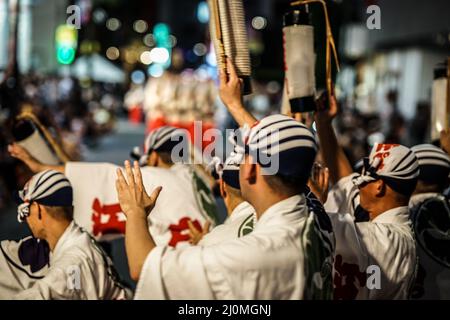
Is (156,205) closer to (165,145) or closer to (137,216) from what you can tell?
(165,145)

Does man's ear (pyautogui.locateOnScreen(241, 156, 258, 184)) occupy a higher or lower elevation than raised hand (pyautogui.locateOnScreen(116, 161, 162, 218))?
higher

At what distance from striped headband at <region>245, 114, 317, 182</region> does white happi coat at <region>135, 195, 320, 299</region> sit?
0.16 metres

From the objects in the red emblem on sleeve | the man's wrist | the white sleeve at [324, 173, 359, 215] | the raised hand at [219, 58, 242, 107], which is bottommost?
the red emblem on sleeve

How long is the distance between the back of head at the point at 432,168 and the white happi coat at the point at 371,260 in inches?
41.2

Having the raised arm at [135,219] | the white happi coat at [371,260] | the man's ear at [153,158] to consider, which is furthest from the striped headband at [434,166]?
the raised arm at [135,219]

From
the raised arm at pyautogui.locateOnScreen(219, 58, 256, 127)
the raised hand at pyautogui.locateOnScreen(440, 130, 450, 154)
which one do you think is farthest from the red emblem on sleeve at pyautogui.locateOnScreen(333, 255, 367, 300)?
the raised hand at pyautogui.locateOnScreen(440, 130, 450, 154)

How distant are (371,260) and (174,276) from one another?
1.01 m

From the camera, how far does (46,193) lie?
3.07 m

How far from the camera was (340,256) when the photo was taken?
282cm

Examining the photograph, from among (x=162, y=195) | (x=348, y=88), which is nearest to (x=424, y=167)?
(x=162, y=195)

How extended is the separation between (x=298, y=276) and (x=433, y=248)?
1544 mm

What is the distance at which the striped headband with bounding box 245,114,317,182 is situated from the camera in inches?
88.4

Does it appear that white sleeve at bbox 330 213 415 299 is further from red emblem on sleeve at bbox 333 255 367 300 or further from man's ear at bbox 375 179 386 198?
man's ear at bbox 375 179 386 198
